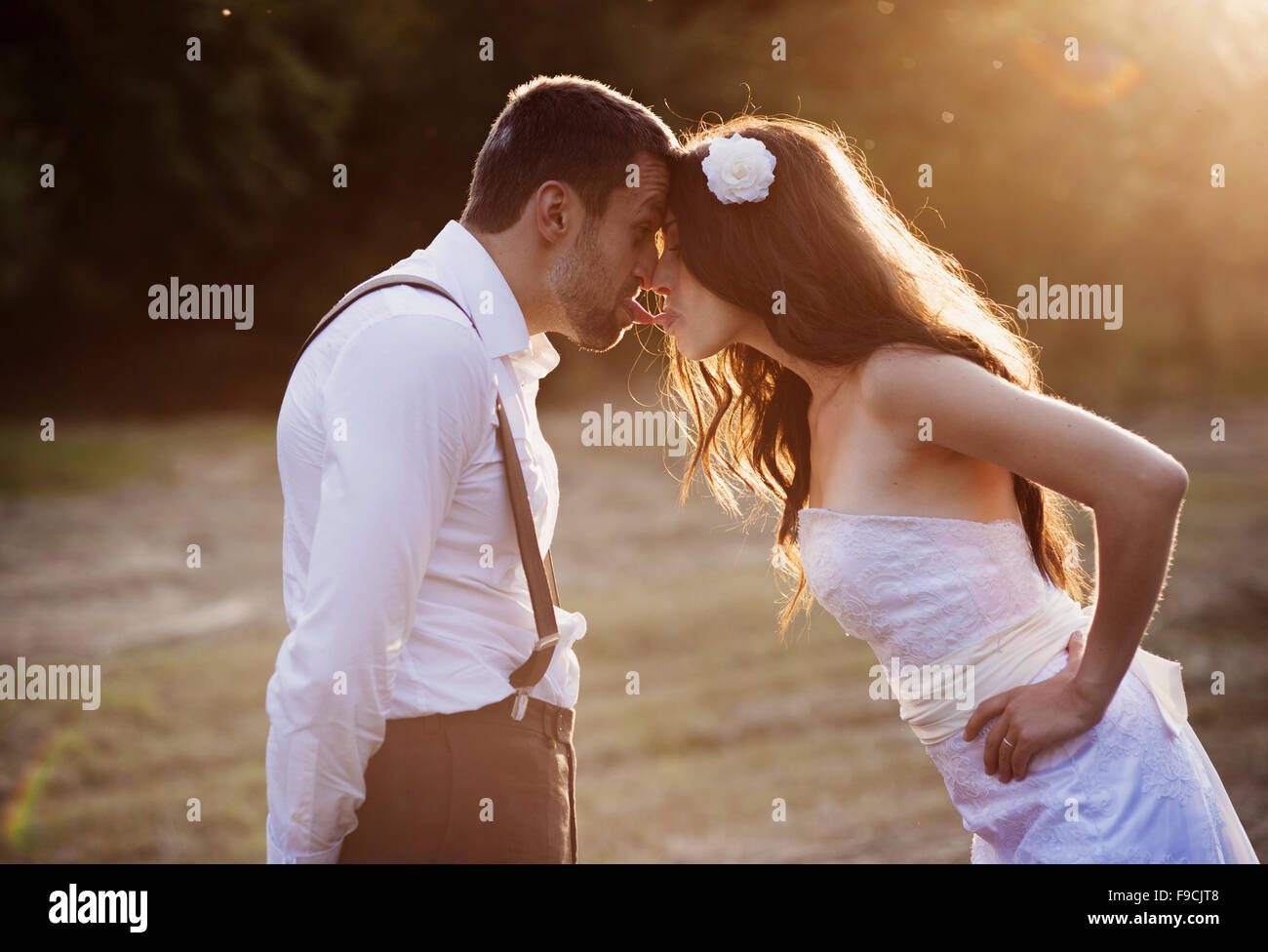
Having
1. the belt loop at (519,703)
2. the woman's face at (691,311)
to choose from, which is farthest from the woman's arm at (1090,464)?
the belt loop at (519,703)

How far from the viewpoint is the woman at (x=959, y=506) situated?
2182mm

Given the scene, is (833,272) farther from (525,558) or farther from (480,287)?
(525,558)

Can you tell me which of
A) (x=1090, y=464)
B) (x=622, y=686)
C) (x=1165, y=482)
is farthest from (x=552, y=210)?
(x=622, y=686)

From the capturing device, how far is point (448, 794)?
2.08 m

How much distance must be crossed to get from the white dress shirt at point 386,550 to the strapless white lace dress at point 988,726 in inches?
26.8

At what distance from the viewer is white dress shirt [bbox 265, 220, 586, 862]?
6.17ft

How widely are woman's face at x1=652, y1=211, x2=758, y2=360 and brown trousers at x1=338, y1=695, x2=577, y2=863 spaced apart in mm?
982

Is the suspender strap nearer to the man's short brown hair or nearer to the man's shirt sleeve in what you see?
the man's shirt sleeve

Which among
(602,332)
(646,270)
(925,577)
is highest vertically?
(646,270)

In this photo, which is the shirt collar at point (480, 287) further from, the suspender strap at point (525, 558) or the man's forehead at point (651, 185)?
the man's forehead at point (651, 185)

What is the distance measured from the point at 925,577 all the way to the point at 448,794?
1076mm

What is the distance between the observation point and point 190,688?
785 cm

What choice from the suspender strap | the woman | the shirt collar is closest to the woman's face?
the woman
